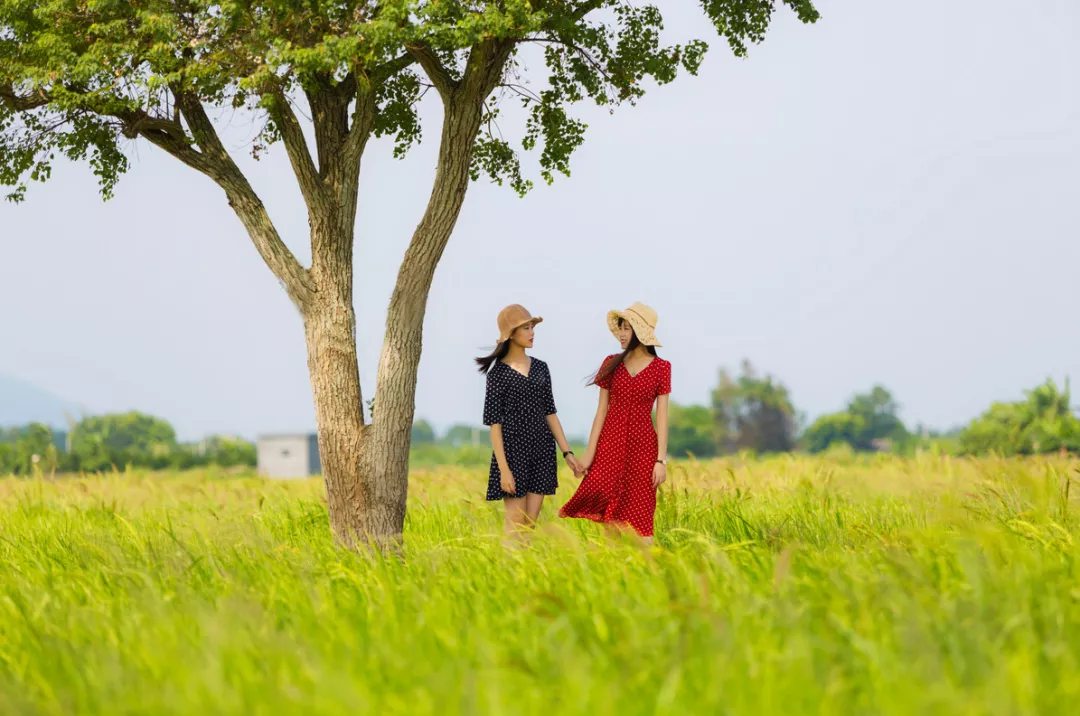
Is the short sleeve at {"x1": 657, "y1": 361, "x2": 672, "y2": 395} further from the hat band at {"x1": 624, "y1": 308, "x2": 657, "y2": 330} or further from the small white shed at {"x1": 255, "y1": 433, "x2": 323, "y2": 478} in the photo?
the small white shed at {"x1": 255, "y1": 433, "x2": 323, "y2": 478}

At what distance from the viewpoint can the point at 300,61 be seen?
817 centimetres

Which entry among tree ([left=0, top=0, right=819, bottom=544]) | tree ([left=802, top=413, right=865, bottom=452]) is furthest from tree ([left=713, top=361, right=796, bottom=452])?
tree ([left=0, top=0, right=819, bottom=544])

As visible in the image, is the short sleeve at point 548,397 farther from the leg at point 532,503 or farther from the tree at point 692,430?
the tree at point 692,430

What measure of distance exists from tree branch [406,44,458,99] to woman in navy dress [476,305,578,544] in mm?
2542

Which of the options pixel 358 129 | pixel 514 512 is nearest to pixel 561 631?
pixel 514 512

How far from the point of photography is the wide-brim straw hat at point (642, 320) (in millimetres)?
8398

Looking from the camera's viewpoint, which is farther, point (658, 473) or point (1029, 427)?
point (1029, 427)

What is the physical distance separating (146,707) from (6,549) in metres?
7.07

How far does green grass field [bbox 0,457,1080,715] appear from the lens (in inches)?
153

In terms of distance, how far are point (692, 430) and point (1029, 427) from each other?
4605cm

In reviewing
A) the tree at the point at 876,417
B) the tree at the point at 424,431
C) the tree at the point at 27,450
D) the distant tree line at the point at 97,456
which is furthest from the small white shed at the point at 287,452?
the tree at the point at 876,417

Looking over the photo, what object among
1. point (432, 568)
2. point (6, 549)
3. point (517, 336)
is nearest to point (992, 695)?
point (432, 568)

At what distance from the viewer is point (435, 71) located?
9.74 metres

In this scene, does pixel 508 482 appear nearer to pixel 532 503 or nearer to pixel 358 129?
pixel 532 503
